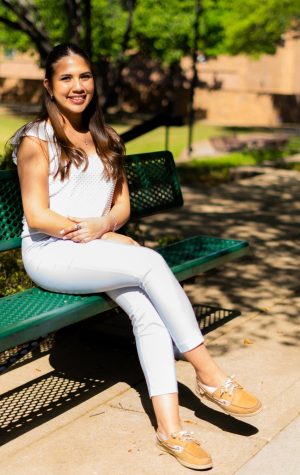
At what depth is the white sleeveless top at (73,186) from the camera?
165 inches

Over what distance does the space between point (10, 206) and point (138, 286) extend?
3.66ft

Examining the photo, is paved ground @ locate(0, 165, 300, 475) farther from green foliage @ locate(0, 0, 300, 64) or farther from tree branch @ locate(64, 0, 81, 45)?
green foliage @ locate(0, 0, 300, 64)

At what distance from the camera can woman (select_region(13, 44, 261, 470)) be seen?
3740mm

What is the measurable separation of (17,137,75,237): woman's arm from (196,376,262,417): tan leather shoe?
1.05 metres

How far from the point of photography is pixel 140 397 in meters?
4.43

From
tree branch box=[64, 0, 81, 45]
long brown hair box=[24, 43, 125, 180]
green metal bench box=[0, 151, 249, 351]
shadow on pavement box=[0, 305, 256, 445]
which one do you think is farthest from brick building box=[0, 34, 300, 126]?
long brown hair box=[24, 43, 125, 180]

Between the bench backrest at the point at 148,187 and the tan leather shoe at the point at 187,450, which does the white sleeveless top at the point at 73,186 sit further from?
the tan leather shoe at the point at 187,450

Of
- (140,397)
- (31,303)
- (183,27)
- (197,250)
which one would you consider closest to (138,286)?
(31,303)

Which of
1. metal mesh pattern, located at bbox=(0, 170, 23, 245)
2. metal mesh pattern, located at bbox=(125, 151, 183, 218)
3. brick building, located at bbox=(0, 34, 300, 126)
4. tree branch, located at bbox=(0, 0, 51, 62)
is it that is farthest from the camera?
brick building, located at bbox=(0, 34, 300, 126)

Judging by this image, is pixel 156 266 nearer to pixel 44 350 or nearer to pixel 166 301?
pixel 166 301

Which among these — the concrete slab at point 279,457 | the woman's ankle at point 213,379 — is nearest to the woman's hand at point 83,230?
the woman's ankle at point 213,379

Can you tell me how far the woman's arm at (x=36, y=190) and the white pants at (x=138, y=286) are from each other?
0.35 feet

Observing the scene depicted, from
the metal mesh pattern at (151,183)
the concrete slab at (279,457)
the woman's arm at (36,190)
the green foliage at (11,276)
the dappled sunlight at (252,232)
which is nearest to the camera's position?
the concrete slab at (279,457)

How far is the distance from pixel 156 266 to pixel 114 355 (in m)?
1.40
